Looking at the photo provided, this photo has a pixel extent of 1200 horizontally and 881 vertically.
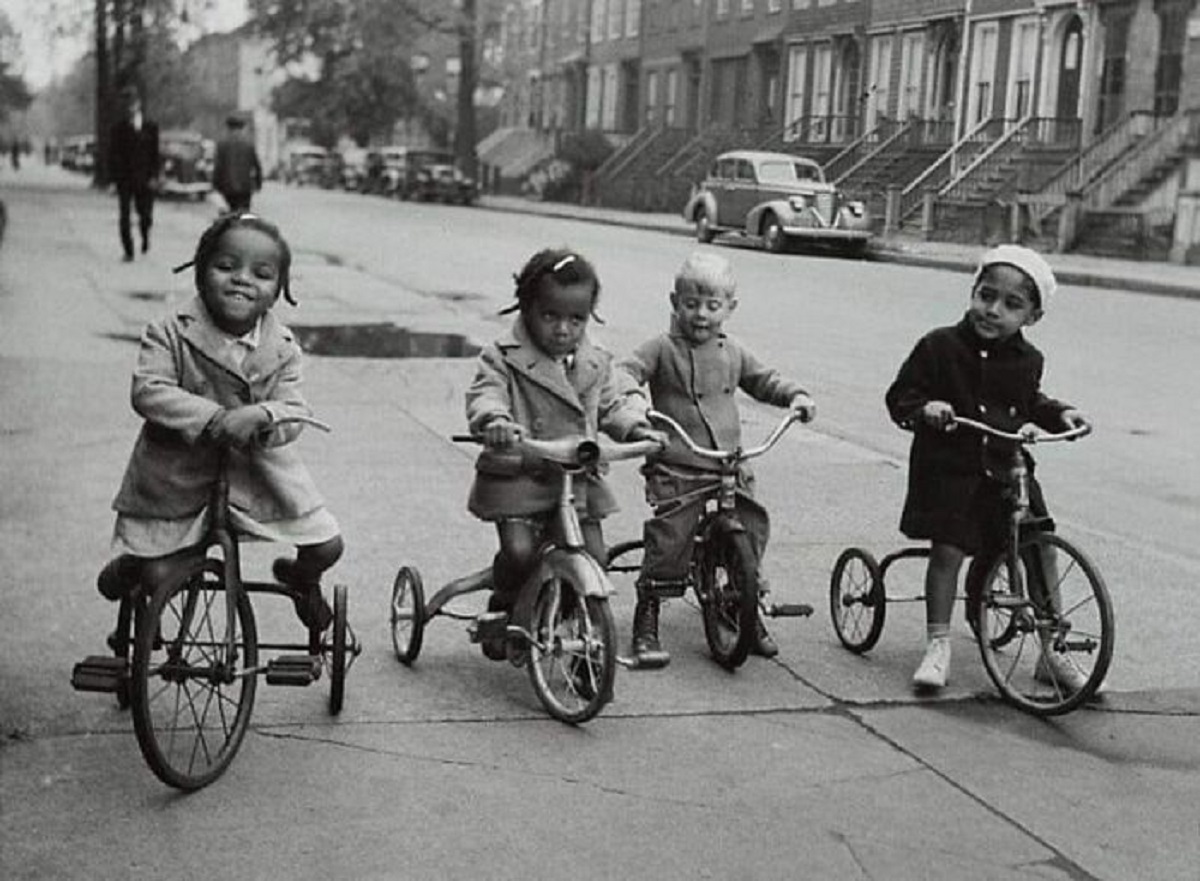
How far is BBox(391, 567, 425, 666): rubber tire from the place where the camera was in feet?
17.3

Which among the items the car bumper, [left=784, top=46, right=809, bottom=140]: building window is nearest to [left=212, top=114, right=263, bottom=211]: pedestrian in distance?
the car bumper

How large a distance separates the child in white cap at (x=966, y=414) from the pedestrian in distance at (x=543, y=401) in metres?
0.86

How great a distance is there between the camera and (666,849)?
155 inches

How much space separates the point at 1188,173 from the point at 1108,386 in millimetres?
12405

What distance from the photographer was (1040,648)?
532 cm

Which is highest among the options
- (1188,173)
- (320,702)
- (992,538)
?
(1188,173)

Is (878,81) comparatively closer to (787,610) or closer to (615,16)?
(615,16)

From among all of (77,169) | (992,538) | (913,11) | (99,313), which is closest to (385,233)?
(99,313)

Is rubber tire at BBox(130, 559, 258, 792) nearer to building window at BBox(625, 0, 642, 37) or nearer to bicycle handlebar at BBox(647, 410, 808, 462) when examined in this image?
bicycle handlebar at BBox(647, 410, 808, 462)

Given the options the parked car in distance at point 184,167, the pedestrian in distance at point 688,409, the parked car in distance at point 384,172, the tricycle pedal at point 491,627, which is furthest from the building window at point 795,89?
the parked car in distance at point 184,167

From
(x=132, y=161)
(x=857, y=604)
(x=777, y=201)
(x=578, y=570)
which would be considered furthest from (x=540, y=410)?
(x=132, y=161)

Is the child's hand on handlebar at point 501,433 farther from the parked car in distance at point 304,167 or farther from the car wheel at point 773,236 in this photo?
the parked car in distance at point 304,167

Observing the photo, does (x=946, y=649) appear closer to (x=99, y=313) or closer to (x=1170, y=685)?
(x=1170, y=685)

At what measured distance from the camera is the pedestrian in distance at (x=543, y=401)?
15.9ft
